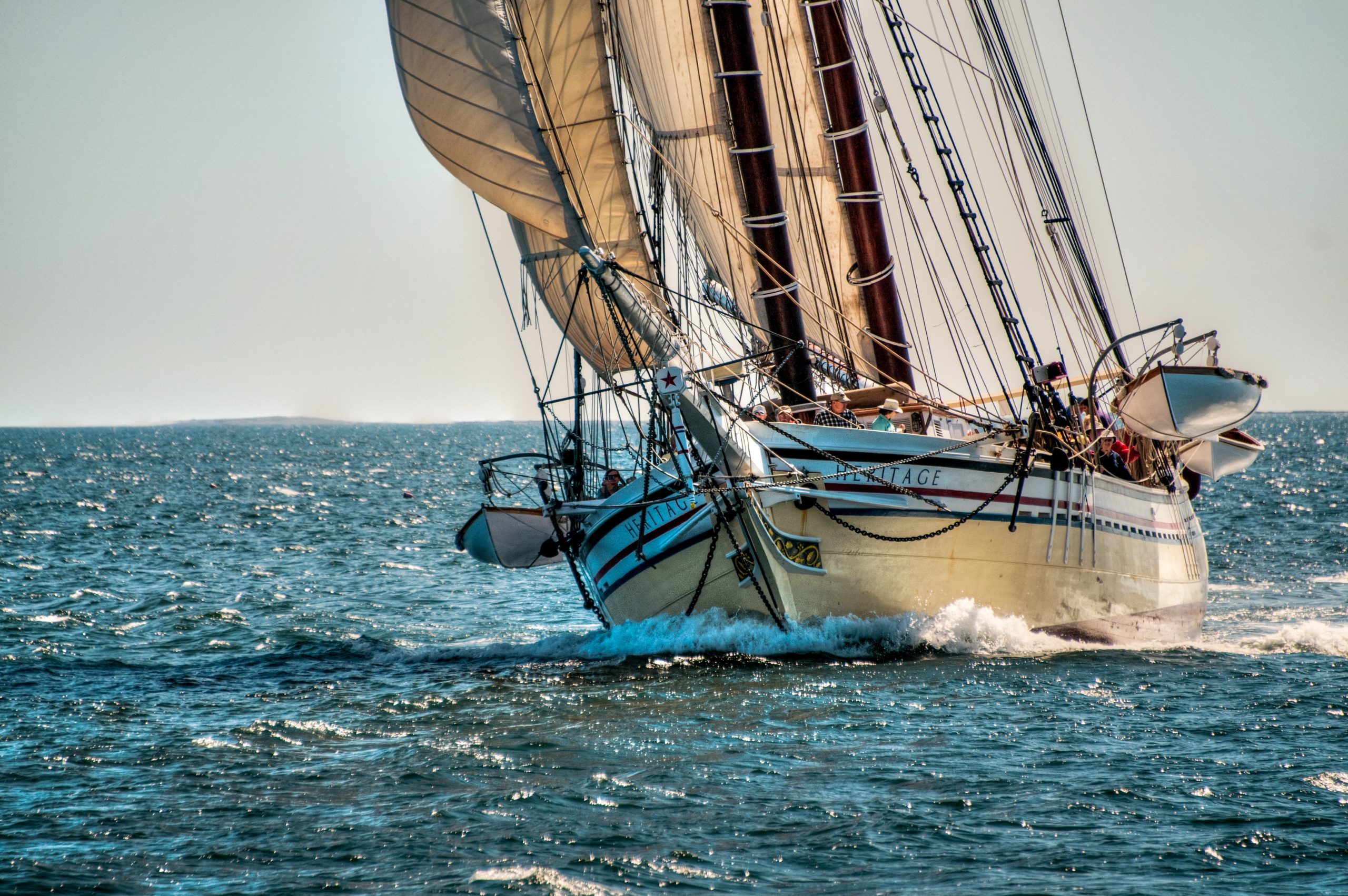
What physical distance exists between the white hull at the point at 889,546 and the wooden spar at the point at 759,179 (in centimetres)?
208

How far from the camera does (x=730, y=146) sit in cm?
1753

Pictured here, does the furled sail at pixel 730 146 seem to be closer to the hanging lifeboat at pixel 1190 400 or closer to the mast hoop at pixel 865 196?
the mast hoop at pixel 865 196

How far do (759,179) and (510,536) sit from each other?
275 inches

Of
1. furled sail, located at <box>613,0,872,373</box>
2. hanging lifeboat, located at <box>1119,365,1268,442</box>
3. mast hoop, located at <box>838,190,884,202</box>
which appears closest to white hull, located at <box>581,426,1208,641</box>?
hanging lifeboat, located at <box>1119,365,1268,442</box>

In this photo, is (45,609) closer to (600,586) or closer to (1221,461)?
(600,586)

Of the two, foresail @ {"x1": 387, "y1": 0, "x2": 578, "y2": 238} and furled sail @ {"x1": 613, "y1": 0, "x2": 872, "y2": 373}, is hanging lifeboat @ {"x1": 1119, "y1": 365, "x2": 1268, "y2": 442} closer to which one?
furled sail @ {"x1": 613, "y1": 0, "x2": 872, "y2": 373}

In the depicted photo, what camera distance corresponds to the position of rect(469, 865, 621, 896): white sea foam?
26.2 feet

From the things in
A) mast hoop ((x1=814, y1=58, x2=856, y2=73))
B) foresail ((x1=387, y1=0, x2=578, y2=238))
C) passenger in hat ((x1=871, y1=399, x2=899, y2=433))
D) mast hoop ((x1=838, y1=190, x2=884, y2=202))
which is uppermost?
mast hoop ((x1=814, y1=58, x2=856, y2=73))

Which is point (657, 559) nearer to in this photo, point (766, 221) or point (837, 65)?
point (766, 221)

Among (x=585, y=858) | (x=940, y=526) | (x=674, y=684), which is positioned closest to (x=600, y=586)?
(x=674, y=684)

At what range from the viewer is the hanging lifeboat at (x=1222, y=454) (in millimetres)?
21250

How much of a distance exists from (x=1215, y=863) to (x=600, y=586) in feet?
34.4

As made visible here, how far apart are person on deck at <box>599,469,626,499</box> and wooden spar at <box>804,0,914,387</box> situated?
6661 millimetres

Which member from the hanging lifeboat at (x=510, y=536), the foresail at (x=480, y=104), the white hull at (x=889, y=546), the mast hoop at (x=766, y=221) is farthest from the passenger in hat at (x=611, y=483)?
the mast hoop at (x=766, y=221)
